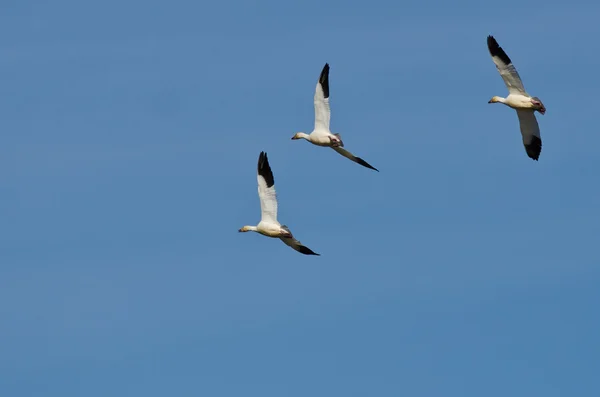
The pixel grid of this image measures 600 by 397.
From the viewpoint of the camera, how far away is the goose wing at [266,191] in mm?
55594

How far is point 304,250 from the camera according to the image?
5641cm

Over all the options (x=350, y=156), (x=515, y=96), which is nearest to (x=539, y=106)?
(x=515, y=96)

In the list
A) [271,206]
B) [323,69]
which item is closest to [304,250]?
[271,206]

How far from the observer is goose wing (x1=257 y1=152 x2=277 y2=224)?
55.6m

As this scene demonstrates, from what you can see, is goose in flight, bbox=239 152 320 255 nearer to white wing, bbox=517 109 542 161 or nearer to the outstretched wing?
the outstretched wing

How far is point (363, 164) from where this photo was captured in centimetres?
5769

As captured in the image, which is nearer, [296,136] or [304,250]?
[304,250]

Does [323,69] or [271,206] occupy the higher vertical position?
[323,69]

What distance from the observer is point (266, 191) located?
183 feet

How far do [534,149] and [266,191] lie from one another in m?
9.09

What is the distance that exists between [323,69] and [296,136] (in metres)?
3.37

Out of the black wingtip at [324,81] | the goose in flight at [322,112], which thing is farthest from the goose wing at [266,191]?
the black wingtip at [324,81]

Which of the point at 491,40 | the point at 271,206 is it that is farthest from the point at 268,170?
the point at 491,40

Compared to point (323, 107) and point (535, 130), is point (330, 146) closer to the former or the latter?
point (323, 107)
